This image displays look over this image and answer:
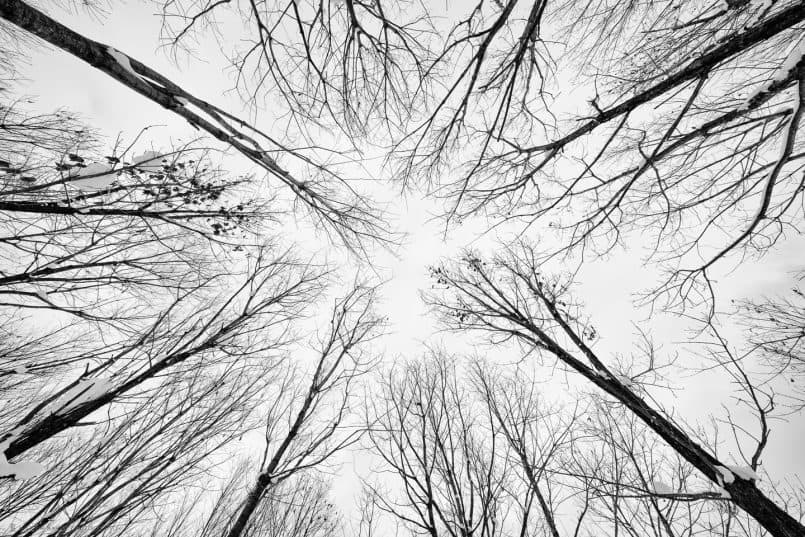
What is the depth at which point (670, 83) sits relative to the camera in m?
2.01

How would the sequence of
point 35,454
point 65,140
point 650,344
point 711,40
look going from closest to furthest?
point 711,40 → point 65,140 → point 650,344 → point 35,454

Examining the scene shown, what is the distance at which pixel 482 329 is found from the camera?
20.3 ft

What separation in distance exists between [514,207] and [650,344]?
3172mm

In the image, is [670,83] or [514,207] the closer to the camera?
[670,83]

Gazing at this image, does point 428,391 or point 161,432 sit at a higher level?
point 428,391

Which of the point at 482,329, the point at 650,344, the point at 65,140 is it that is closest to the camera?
the point at 65,140

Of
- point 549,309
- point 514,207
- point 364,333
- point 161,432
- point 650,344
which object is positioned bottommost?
point 161,432

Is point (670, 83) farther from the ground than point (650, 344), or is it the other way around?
point (650, 344)

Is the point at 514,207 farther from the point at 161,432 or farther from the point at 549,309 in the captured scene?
the point at 161,432

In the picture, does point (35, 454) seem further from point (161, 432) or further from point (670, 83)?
point (670, 83)

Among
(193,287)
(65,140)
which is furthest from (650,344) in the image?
(65,140)

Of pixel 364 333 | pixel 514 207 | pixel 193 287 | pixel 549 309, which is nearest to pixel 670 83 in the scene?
pixel 514 207

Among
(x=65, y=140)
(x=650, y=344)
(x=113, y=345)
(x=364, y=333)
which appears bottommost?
(x=113, y=345)

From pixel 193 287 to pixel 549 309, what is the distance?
6.29 metres
